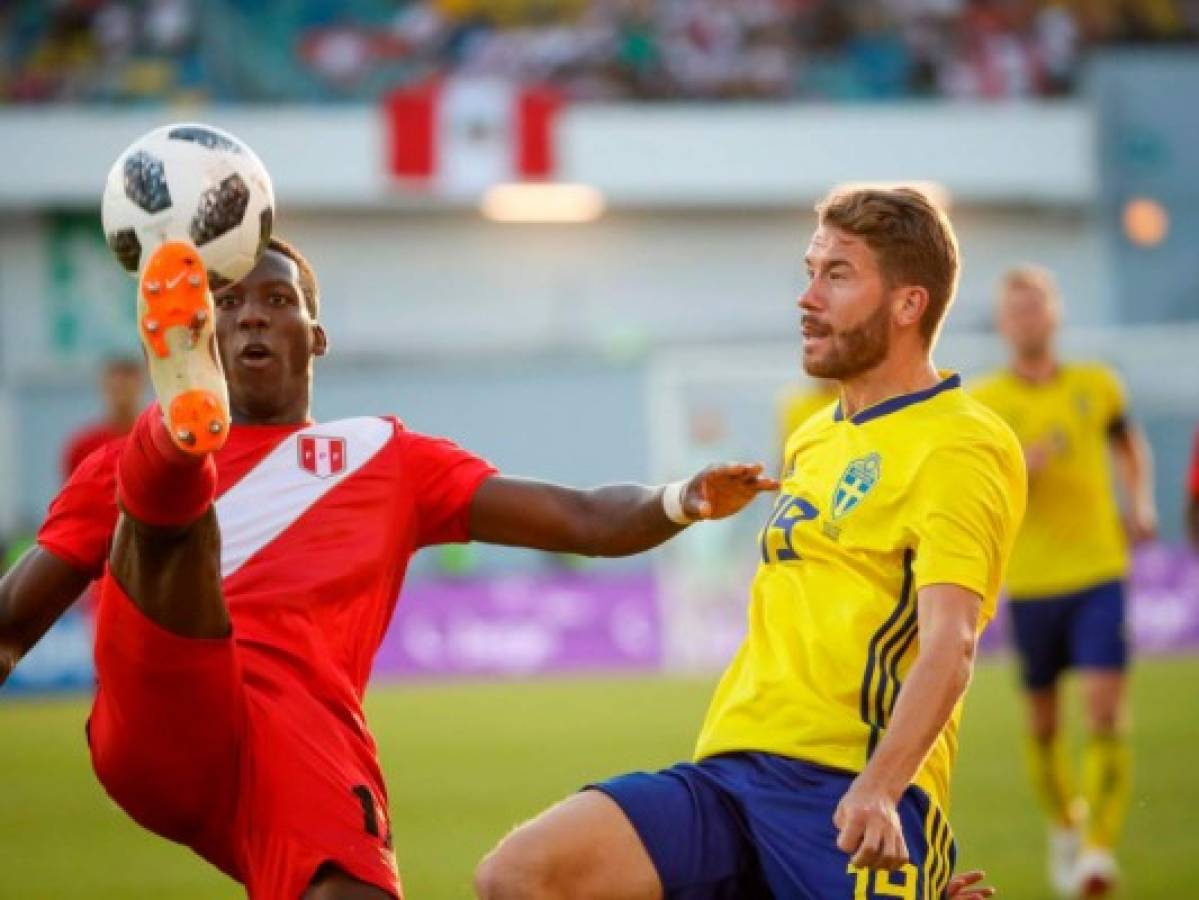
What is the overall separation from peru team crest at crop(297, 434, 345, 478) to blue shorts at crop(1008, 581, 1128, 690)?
5571mm

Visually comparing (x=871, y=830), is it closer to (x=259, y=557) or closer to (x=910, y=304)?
(x=910, y=304)

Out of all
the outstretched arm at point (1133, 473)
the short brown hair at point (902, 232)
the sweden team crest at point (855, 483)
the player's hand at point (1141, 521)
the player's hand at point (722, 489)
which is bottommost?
the player's hand at point (1141, 521)

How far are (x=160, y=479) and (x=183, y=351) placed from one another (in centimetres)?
25

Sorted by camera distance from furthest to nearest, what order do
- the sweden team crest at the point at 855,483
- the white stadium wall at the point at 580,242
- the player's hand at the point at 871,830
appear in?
the white stadium wall at the point at 580,242
the sweden team crest at the point at 855,483
the player's hand at the point at 871,830

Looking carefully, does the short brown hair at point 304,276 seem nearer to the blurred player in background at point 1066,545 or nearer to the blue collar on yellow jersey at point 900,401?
the blue collar on yellow jersey at point 900,401

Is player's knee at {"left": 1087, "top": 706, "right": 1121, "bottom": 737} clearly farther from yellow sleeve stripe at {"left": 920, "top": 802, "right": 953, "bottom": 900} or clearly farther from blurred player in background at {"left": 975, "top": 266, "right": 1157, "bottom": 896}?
yellow sleeve stripe at {"left": 920, "top": 802, "right": 953, "bottom": 900}

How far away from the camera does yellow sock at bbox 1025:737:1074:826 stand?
9.59 meters

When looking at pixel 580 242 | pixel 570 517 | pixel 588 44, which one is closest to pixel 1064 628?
pixel 570 517

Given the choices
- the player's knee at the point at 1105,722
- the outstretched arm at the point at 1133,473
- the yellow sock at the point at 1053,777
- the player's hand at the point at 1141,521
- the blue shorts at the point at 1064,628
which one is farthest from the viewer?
the player's hand at the point at 1141,521


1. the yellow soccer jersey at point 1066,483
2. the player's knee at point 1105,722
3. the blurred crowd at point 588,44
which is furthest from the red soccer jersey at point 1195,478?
the blurred crowd at point 588,44

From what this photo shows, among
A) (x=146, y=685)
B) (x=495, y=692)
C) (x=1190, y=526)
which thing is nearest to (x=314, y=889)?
(x=146, y=685)

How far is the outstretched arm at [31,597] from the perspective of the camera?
5.00 meters

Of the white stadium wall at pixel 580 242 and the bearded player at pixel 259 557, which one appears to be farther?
the white stadium wall at pixel 580 242

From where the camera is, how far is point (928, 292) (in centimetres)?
488
